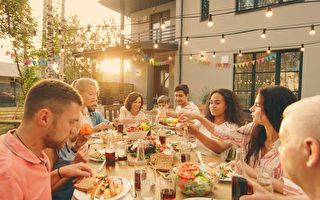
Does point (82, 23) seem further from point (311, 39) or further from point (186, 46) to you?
point (311, 39)

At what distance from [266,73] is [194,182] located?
8.47 metres

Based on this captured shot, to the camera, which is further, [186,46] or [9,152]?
[186,46]

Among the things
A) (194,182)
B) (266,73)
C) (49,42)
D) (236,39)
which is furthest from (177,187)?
(236,39)

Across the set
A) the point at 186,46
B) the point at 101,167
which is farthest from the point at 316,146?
the point at 186,46

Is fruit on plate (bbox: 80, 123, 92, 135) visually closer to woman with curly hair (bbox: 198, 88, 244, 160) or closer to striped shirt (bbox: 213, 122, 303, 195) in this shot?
striped shirt (bbox: 213, 122, 303, 195)

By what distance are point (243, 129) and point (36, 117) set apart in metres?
2.14

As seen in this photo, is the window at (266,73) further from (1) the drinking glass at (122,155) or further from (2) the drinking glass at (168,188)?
(2) the drinking glass at (168,188)

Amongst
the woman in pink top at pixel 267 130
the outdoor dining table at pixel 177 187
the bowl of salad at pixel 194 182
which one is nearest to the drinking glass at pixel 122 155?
the outdoor dining table at pixel 177 187

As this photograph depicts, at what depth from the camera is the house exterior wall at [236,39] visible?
23.2 ft

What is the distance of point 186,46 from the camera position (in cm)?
1050

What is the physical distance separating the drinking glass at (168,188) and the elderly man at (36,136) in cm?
71

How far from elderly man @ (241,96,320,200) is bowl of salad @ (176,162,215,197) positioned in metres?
0.70

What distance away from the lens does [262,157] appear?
187 centimetres

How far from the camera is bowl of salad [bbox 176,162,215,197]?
1235mm
